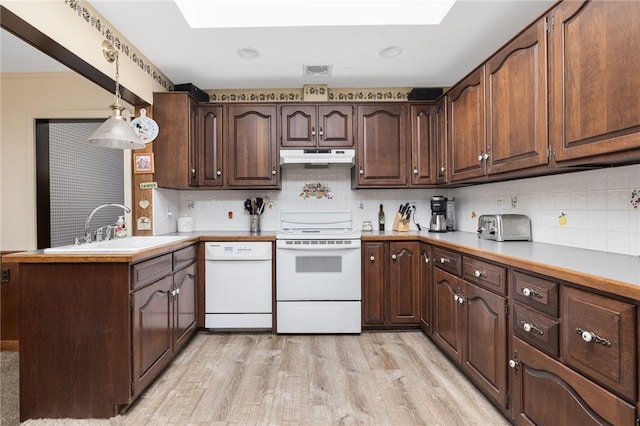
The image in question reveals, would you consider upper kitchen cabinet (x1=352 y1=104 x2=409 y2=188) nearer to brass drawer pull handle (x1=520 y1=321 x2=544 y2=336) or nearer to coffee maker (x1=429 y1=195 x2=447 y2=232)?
coffee maker (x1=429 y1=195 x2=447 y2=232)

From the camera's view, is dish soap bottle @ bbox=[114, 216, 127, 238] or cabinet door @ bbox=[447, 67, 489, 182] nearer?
cabinet door @ bbox=[447, 67, 489, 182]

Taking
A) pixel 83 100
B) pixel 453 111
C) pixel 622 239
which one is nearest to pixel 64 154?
pixel 83 100

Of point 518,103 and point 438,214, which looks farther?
point 438,214

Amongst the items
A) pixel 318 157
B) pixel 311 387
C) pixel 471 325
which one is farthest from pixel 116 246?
pixel 471 325

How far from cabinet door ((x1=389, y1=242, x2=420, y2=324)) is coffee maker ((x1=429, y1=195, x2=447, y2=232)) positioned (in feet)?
1.28

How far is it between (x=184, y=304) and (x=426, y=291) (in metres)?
1.98

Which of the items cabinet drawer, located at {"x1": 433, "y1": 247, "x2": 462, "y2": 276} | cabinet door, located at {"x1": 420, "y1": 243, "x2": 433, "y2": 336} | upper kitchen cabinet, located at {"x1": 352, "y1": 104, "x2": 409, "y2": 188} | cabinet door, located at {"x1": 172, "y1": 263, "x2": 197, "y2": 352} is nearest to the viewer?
cabinet drawer, located at {"x1": 433, "y1": 247, "x2": 462, "y2": 276}

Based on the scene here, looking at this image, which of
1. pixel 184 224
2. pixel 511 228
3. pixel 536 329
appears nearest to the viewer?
pixel 536 329

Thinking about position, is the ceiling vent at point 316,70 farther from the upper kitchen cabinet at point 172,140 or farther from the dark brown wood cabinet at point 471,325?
the dark brown wood cabinet at point 471,325

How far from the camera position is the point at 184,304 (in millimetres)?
2500

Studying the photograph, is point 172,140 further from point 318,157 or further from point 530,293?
point 530,293

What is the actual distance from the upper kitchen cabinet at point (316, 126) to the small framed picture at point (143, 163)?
1.19 metres

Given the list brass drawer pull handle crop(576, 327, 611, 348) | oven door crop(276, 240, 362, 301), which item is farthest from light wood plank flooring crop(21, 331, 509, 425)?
brass drawer pull handle crop(576, 327, 611, 348)

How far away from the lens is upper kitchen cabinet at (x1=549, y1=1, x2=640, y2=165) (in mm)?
1169
